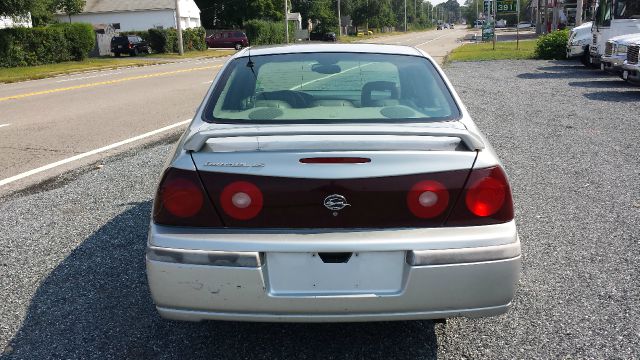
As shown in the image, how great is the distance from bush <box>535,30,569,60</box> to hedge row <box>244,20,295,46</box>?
34059 mm

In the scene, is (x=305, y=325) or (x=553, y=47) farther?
(x=553, y=47)

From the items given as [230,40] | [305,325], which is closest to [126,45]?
[230,40]

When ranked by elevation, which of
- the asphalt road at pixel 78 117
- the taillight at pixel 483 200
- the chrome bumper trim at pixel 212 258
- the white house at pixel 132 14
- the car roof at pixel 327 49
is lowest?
the asphalt road at pixel 78 117

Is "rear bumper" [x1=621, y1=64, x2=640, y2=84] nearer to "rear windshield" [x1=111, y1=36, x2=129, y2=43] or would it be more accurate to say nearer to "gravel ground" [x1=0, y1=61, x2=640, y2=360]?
"gravel ground" [x1=0, y1=61, x2=640, y2=360]

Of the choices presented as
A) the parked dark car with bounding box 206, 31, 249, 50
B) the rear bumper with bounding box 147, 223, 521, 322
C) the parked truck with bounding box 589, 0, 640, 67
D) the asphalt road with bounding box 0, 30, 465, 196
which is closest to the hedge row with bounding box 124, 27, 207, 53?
the parked dark car with bounding box 206, 31, 249, 50

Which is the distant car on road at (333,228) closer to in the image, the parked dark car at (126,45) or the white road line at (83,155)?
the white road line at (83,155)

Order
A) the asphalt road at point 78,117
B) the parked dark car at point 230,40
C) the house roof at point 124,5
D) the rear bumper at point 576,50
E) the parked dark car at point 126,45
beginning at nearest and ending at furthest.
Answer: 1. the asphalt road at point 78,117
2. the rear bumper at point 576,50
3. the parked dark car at point 126,45
4. the parked dark car at point 230,40
5. the house roof at point 124,5

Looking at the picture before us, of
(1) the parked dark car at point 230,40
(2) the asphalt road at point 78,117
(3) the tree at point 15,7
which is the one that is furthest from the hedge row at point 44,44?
(1) the parked dark car at point 230,40

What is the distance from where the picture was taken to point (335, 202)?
269 centimetres

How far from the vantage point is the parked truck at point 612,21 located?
53.7 ft

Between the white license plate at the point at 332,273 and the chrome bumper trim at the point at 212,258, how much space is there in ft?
0.24

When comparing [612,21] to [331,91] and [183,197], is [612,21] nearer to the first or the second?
[331,91]

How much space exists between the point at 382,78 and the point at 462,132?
121 centimetres

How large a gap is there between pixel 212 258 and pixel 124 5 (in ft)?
201
